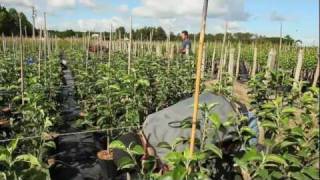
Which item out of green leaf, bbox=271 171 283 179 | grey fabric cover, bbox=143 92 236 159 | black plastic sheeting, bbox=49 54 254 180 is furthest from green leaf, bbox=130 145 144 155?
black plastic sheeting, bbox=49 54 254 180

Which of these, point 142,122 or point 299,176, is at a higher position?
point 299,176

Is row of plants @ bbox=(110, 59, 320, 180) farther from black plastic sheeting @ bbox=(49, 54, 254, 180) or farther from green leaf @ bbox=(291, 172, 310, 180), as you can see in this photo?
black plastic sheeting @ bbox=(49, 54, 254, 180)

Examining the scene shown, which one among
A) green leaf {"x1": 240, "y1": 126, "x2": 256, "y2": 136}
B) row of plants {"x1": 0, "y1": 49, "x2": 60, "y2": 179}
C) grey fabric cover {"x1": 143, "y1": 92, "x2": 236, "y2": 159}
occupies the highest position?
green leaf {"x1": 240, "y1": 126, "x2": 256, "y2": 136}

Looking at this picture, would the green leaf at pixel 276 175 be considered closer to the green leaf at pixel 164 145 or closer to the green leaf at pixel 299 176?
the green leaf at pixel 299 176

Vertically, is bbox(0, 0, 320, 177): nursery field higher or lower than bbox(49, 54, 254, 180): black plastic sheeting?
higher

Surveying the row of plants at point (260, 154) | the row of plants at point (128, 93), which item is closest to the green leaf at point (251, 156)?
the row of plants at point (260, 154)

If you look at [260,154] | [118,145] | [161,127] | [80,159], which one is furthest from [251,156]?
[80,159]

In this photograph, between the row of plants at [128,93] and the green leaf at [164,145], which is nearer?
the green leaf at [164,145]

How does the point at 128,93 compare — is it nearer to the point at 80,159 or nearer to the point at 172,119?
the point at 80,159

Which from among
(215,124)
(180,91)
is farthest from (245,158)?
(180,91)

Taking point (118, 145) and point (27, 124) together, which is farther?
point (27, 124)

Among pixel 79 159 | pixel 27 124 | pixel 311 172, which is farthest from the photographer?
pixel 79 159

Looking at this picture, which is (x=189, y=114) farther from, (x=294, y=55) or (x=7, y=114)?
(x=294, y=55)

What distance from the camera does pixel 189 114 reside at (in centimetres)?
367
